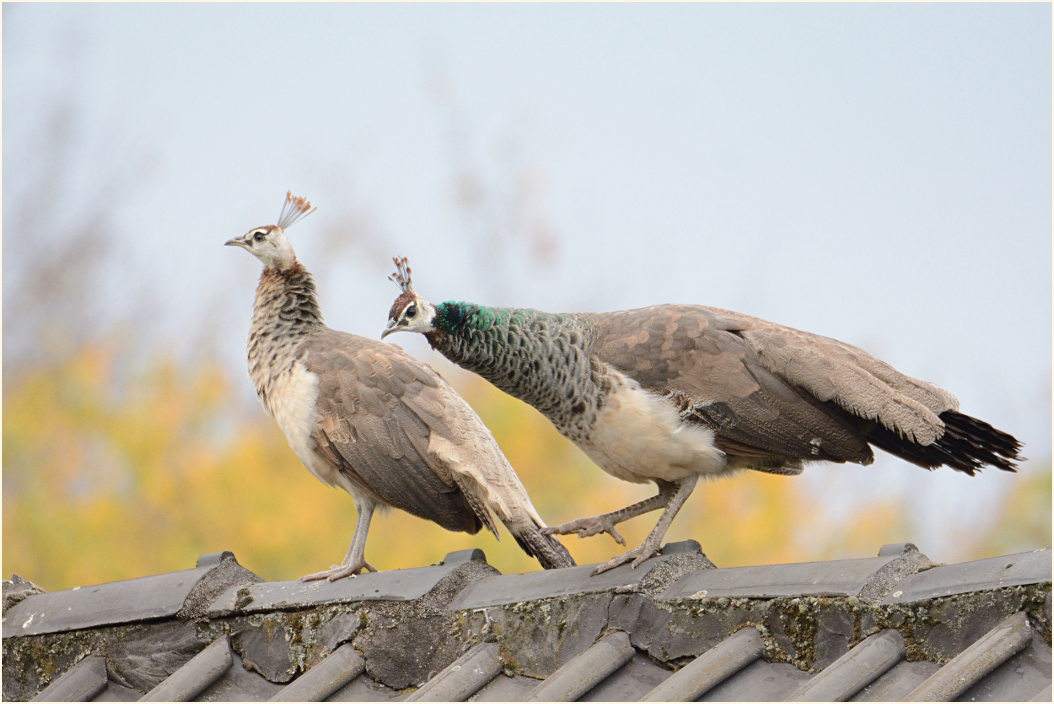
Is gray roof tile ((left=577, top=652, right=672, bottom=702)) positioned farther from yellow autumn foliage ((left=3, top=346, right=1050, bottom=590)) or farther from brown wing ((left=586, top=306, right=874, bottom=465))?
yellow autumn foliage ((left=3, top=346, right=1050, bottom=590))

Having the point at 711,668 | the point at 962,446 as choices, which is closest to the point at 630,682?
the point at 711,668

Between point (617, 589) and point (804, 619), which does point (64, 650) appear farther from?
point (804, 619)

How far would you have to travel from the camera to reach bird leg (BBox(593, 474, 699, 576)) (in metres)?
3.03

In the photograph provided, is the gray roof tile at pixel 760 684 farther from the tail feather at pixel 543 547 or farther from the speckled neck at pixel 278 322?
the speckled neck at pixel 278 322

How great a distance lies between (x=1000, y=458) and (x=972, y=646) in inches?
42.4

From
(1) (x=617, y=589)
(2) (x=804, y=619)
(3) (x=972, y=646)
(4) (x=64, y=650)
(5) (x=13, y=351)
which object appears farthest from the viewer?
(5) (x=13, y=351)

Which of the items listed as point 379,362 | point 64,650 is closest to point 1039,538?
point 379,362

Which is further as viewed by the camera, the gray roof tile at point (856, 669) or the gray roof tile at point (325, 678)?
the gray roof tile at point (325, 678)

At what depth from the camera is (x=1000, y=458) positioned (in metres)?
3.05

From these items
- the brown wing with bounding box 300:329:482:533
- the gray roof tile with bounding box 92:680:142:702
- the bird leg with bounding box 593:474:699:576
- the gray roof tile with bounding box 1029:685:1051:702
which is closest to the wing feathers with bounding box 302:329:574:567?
the brown wing with bounding box 300:329:482:533

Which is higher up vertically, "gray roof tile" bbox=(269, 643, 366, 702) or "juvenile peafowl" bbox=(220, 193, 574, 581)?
"juvenile peafowl" bbox=(220, 193, 574, 581)

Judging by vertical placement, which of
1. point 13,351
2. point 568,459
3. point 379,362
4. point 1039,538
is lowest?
point 1039,538

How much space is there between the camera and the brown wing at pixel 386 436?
4117mm

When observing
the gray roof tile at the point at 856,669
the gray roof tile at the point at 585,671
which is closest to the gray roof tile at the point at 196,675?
the gray roof tile at the point at 585,671
